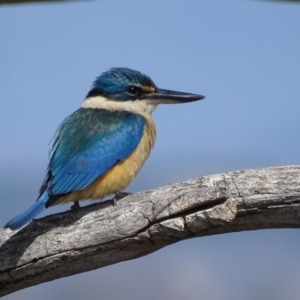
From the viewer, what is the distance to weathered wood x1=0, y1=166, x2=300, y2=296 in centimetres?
608

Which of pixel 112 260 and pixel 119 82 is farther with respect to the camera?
pixel 119 82

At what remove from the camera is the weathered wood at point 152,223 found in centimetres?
608

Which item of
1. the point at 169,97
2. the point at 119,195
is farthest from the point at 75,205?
the point at 169,97

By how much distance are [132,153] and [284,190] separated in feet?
6.00

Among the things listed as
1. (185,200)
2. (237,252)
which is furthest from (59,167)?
(237,252)

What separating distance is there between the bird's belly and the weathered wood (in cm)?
81

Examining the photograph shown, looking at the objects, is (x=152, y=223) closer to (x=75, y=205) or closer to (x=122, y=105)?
(x=75, y=205)

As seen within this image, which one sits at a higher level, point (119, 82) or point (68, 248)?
point (119, 82)

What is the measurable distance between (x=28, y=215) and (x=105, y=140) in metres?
1.34

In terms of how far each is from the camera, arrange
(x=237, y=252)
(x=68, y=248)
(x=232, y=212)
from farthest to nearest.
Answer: (x=237, y=252), (x=68, y=248), (x=232, y=212)

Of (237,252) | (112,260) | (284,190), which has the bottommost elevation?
(237,252)

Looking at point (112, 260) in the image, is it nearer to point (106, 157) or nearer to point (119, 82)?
point (106, 157)

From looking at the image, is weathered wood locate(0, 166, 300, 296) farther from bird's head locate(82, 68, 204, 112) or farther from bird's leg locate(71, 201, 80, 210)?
bird's head locate(82, 68, 204, 112)

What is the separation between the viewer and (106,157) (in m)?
7.60
